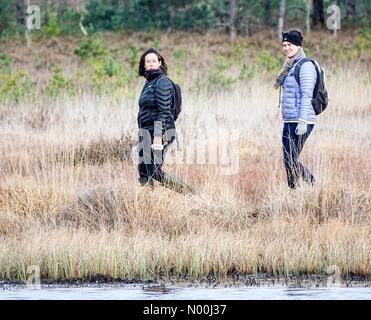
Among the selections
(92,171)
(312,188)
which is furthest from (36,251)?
(92,171)

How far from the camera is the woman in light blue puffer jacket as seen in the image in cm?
1158

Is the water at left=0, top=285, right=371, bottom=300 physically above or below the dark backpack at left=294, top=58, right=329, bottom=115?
below

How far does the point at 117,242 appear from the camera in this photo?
34.0ft

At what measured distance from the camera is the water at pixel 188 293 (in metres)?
9.25

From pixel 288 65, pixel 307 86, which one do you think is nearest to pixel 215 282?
pixel 307 86

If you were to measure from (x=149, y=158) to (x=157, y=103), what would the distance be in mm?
582

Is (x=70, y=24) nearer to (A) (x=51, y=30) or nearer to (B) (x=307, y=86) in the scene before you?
(A) (x=51, y=30)

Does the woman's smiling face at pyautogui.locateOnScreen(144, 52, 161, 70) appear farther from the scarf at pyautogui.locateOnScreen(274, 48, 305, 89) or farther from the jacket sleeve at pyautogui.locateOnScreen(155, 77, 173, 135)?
the scarf at pyautogui.locateOnScreen(274, 48, 305, 89)

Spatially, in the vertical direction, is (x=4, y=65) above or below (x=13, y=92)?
above

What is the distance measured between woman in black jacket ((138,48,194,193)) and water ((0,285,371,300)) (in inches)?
86.5

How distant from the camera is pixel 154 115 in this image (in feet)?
37.9

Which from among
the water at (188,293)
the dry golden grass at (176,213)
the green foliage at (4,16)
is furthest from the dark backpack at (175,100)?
Result: the green foliage at (4,16)

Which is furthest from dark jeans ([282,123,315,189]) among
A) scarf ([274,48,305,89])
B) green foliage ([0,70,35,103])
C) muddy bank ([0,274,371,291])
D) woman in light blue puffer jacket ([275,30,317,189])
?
green foliage ([0,70,35,103])

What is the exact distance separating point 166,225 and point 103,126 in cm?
611
